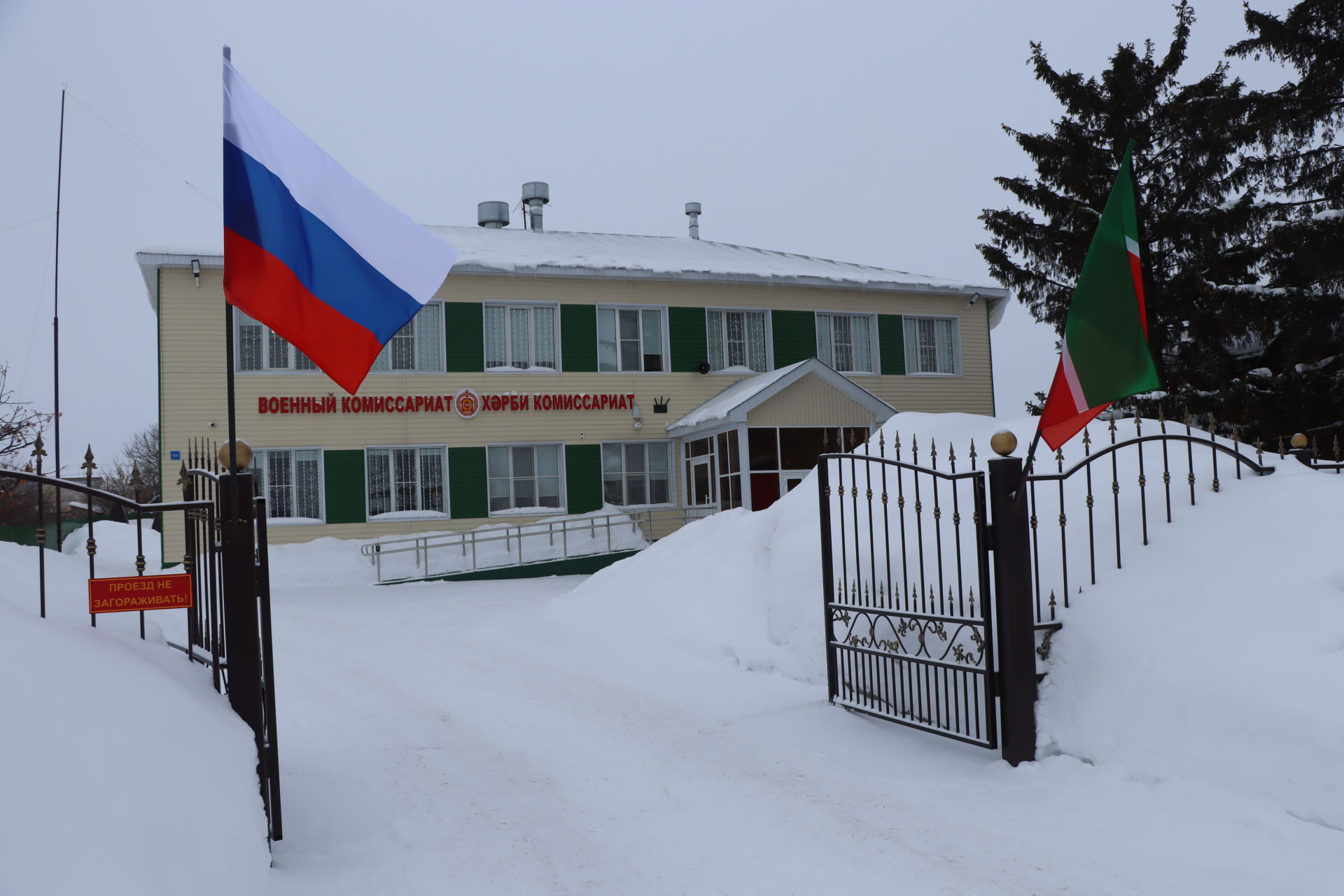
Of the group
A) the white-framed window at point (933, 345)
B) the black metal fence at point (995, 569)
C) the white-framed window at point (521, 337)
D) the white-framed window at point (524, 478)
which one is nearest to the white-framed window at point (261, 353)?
the white-framed window at point (521, 337)

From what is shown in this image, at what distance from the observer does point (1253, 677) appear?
17.2ft

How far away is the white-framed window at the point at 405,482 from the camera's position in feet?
72.0

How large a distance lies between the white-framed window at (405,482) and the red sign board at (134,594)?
17456mm

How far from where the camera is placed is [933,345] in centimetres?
2700

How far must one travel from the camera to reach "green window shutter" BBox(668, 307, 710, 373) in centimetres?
2442

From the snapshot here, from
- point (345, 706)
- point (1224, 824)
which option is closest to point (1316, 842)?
point (1224, 824)

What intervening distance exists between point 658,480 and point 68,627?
19717 millimetres

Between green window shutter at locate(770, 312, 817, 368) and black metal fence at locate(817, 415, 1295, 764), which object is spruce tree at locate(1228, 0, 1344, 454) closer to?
Answer: green window shutter at locate(770, 312, 817, 368)

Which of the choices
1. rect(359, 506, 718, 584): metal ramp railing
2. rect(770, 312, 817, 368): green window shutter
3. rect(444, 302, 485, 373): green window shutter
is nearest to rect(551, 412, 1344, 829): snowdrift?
rect(359, 506, 718, 584): metal ramp railing

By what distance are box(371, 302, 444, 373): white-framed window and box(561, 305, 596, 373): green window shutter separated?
284cm

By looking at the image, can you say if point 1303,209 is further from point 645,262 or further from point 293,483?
point 293,483

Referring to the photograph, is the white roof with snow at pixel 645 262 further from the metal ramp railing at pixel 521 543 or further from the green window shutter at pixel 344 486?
the metal ramp railing at pixel 521 543

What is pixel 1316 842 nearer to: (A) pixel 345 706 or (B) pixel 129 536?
(A) pixel 345 706

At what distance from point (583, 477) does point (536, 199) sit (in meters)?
10.5
